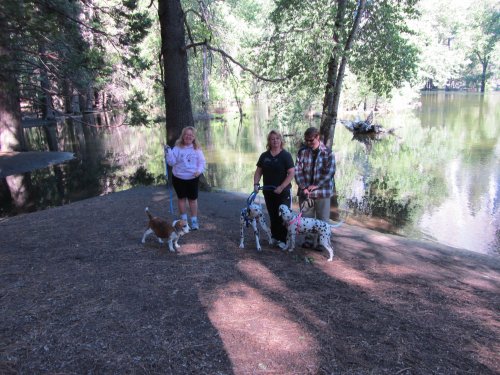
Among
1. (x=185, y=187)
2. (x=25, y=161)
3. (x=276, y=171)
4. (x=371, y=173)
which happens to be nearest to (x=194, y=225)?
(x=185, y=187)

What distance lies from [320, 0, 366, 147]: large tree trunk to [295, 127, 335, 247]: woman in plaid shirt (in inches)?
283

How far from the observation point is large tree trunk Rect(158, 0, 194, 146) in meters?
9.25

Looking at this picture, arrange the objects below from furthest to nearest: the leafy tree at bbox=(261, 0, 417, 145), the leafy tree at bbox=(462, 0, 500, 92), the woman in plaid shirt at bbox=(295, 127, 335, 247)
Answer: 1. the leafy tree at bbox=(462, 0, 500, 92)
2. the leafy tree at bbox=(261, 0, 417, 145)
3. the woman in plaid shirt at bbox=(295, 127, 335, 247)

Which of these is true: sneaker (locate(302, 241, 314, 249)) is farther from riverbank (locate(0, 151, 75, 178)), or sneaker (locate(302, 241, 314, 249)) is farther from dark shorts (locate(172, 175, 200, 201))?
riverbank (locate(0, 151, 75, 178))

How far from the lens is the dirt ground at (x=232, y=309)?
10.4 ft

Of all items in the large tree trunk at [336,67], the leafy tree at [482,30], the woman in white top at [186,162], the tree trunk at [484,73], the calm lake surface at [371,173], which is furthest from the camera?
the tree trunk at [484,73]

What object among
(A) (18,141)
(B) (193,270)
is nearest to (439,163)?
(B) (193,270)

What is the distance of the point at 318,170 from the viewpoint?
5.52 metres

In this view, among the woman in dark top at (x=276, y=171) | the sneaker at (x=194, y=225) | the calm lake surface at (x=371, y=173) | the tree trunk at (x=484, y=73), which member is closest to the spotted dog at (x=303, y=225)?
the woman in dark top at (x=276, y=171)

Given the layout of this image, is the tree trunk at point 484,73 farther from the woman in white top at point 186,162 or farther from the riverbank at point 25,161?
the woman in white top at point 186,162

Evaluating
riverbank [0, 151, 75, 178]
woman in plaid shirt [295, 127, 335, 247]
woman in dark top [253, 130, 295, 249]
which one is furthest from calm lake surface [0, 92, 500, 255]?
woman in dark top [253, 130, 295, 249]

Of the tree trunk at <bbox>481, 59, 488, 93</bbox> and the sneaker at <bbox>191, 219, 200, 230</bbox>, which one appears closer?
the sneaker at <bbox>191, 219, 200, 230</bbox>

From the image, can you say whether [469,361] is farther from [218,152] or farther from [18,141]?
[18,141]

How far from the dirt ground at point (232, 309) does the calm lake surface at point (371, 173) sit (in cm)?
452
